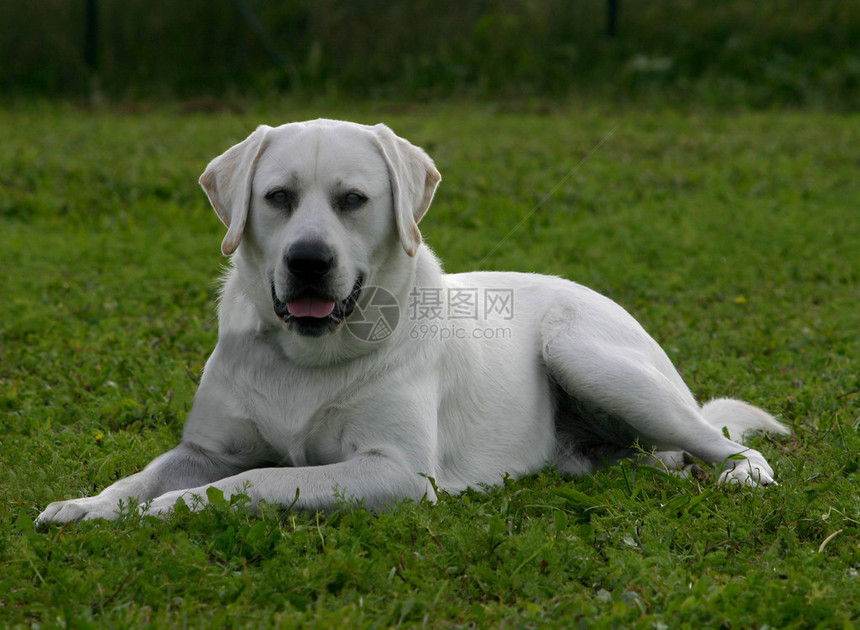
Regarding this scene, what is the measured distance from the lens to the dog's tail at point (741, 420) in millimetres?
4855

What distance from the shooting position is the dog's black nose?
380 cm

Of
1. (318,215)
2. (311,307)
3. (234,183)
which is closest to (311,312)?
(311,307)

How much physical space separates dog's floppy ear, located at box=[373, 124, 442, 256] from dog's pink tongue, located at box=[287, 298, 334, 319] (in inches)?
16.6

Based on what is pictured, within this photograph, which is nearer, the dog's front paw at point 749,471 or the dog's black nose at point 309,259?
the dog's black nose at point 309,259

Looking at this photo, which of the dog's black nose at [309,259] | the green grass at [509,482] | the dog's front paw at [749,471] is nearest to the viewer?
the green grass at [509,482]

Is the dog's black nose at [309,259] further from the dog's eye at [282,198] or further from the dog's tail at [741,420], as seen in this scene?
the dog's tail at [741,420]

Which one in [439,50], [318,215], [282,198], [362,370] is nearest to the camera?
[318,215]

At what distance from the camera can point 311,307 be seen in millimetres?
4000

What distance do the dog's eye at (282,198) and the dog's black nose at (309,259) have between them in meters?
0.27

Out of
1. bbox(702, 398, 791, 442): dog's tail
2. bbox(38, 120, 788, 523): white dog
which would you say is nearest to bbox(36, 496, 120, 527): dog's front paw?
bbox(38, 120, 788, 523): white dog

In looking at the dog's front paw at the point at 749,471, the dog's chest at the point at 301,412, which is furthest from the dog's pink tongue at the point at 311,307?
the dog's front paw at the point at 749,471

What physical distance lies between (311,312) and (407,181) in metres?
0.73

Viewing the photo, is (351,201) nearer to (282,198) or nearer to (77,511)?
(282,198)

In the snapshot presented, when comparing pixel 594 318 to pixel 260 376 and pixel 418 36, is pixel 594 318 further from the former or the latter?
pixel 418 36
